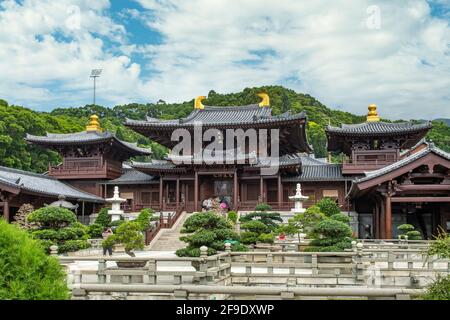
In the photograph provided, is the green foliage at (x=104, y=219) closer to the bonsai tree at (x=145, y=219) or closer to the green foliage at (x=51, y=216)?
the bonsai tree at (x=145, y=219)

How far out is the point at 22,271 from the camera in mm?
6691

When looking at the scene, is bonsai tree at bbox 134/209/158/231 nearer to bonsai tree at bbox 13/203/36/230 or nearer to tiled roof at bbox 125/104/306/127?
bonsai tree at bbox 13/203/36/230

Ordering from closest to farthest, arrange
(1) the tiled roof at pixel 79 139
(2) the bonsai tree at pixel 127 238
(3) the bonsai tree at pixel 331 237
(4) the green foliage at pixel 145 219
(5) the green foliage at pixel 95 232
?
(3) the bonsai tree at pixel 331 237 < (2) the bonsai tree at pixel 127 238 < (4) the green foliage at pixel 145 219 < (5) the green foliage at pixel 95 232 < (1) the tiled roof at pixel 79 139

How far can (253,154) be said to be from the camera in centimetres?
3644

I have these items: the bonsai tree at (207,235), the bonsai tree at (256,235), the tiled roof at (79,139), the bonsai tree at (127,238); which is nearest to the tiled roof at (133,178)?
the tiled roof at (79,139)

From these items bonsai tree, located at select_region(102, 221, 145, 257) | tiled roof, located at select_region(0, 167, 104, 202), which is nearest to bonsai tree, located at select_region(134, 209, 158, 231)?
tiled roof, located at select_region(0, 167, 104, 202)

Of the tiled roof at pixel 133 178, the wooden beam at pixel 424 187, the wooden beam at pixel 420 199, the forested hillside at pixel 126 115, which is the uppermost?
the forested hillside at pixel 126 115

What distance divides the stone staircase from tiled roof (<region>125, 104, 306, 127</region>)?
10.2 metres

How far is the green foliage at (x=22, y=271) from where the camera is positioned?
21.7ft

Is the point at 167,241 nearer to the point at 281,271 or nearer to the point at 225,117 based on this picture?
the point at 281,271

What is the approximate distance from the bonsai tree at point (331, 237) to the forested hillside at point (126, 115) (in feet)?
119
